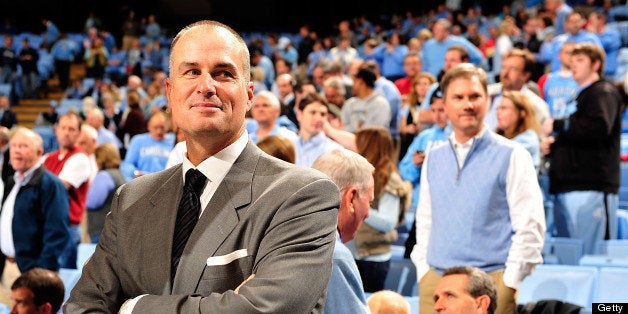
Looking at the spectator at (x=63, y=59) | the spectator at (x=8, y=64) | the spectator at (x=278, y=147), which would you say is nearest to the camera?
the spectator at (x=278, y=147)

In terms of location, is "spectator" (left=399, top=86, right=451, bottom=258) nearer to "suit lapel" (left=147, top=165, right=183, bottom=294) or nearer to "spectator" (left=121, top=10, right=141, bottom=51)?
"suit lapel" (left=147, top=165, right=183, bottom=294)

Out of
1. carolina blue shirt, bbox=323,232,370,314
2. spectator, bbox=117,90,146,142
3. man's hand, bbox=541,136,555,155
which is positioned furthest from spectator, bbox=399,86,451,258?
spectator, bbox=117,90,146,142

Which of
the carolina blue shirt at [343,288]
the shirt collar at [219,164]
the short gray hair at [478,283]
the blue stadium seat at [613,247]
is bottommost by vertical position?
the blue stadium seat at [613,247]

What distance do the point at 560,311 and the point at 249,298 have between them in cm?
252

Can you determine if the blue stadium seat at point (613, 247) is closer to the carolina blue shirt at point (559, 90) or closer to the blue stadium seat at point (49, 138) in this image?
the carolina blue shirt at point (559, 90)

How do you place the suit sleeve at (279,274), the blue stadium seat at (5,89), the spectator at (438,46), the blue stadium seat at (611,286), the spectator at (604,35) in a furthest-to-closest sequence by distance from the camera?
the blue stadium seat at (5,89) < the spectator at (604,35) < the spectator at (438,46) < the blue stadium seat at (611,286) < the suit sleeve at (279,274)

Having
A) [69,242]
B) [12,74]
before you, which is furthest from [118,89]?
[69,242]

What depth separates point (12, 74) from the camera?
1479cm

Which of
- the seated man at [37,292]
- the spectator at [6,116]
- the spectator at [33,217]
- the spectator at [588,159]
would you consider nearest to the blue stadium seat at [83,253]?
the spectator at [33,217]

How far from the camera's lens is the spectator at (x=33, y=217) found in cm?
Answer: 508

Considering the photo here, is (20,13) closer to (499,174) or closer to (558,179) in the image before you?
(558,179)

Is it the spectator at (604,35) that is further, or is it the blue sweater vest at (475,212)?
the spectator at (604,35)

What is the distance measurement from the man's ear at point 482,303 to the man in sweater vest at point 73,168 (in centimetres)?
330

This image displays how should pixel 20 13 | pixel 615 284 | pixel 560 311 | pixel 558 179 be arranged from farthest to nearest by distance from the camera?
pixel 20 13, pixel 558 179, pixel 615 284, pixel 560 311
